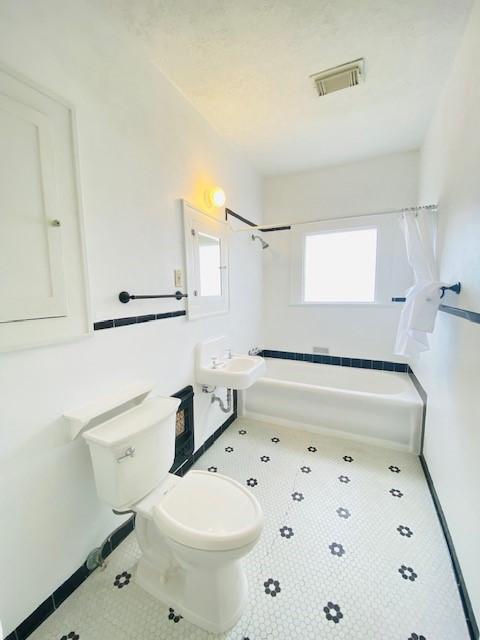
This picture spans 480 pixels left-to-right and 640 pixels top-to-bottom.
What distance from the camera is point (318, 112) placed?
73.6 inches

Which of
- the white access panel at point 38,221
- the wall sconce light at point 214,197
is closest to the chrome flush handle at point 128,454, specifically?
the white access panel at point 38,221

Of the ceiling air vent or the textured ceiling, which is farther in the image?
the ceiling air vent

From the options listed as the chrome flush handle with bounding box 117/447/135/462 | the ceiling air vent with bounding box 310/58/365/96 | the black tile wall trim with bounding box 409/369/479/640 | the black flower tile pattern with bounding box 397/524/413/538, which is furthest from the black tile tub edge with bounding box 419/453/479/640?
the ceiling air vent with bounding box 310/58/365/96

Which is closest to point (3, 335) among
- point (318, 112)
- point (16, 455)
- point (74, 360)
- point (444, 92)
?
point (74, 360)

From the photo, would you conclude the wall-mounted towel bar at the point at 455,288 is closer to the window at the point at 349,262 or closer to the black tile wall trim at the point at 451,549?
the black tile wall trim at the point at 451,549

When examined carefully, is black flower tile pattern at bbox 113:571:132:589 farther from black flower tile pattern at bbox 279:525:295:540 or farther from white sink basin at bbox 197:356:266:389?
white sink basin at bbox 197:356:266:389

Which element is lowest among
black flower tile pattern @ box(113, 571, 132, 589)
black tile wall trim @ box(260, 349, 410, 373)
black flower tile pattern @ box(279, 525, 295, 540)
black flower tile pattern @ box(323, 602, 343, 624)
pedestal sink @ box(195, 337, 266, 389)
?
black flower tile pattern @ box(113, 571, 132, 589)

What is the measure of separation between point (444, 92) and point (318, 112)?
2.53 ft

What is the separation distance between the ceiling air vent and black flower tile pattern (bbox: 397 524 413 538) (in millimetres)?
2610

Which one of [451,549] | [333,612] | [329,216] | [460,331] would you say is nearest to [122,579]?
[333,612]

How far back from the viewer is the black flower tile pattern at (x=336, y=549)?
51.8 inches

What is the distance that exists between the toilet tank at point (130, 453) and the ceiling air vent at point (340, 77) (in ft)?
6.90

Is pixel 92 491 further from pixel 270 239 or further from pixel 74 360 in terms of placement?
pixel 270 239

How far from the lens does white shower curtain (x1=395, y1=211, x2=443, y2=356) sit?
1.52 metres
